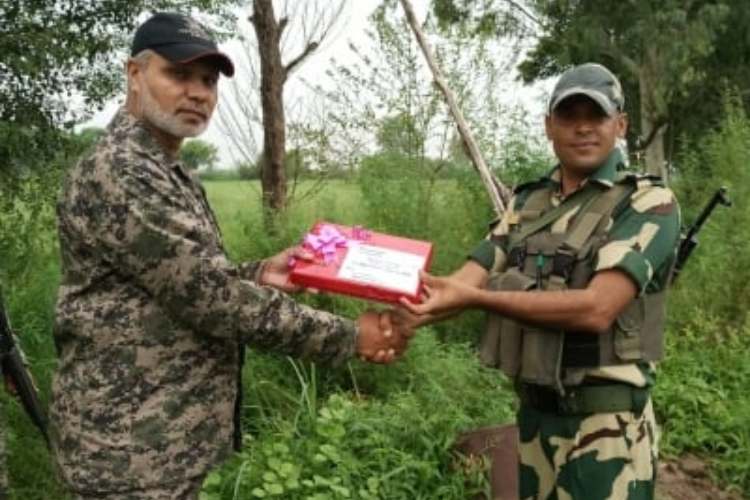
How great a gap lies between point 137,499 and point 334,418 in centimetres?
136

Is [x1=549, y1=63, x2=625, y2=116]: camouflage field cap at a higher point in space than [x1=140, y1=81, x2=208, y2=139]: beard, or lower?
higher

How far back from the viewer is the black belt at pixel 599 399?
98.4 inches

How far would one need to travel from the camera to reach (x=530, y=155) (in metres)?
6.39

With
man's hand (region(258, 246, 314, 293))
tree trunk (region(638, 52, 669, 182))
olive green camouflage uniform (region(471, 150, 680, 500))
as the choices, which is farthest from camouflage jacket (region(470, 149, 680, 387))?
tree trunk (region(638, 52, 669, 182))

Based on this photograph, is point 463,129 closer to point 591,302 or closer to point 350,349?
point 350,349

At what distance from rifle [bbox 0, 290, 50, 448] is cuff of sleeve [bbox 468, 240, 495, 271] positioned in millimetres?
1789

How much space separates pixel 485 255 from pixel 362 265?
0.42m

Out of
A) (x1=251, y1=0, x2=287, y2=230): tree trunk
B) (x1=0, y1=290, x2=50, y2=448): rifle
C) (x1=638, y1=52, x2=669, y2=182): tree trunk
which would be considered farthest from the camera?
(x1=638, y1=52, x2=669, y2=182): tree trunk

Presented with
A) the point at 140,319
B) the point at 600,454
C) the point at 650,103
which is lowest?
the point at 600,454

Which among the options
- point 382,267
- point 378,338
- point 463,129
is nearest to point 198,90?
point 382,267

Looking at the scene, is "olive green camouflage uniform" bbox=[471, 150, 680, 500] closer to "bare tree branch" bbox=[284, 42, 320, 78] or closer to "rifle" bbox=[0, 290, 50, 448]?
"rifle" bbox=[0, 290, 50, 448]

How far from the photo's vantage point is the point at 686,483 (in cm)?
448

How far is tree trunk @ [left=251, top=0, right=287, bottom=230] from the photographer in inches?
→ 264

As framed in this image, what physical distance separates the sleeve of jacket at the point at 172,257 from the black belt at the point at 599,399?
881mm
